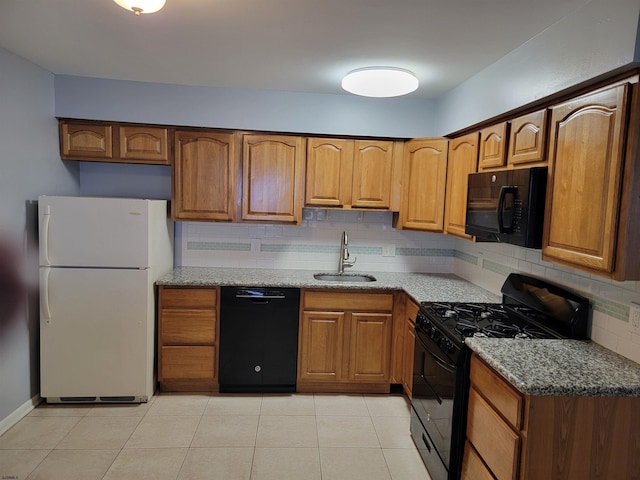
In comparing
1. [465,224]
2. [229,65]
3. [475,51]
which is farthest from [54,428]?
[475,51]

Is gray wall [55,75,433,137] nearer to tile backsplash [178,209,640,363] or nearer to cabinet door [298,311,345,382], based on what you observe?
tile backsplash [178,209,640,363]

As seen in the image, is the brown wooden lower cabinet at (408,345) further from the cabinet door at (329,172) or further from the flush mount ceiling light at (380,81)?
the flush mount ceiling light at (380,81)

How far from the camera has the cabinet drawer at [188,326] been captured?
122 inches

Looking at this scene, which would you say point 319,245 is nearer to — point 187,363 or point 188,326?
point 188,326

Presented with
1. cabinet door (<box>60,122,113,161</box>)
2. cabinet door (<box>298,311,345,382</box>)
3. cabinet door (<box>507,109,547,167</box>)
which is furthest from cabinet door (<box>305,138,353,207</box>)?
cabinet door (<box>60,122,113,161</box>)

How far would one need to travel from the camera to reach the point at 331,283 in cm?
317

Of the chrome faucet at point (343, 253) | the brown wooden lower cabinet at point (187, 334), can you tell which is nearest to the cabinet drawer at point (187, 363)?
the brown wooden lower cabinet at point (187, 334)

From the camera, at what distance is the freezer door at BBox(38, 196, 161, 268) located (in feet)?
9.07

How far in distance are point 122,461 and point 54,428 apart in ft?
2.14

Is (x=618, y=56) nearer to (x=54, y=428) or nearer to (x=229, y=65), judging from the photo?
(x=229, y=65)

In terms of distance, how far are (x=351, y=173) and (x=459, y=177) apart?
33.8 inches

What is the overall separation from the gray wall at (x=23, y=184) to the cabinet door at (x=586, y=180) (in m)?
3.09

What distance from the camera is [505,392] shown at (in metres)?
1.65

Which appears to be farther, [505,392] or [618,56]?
[505,392]
